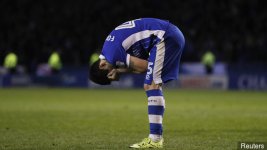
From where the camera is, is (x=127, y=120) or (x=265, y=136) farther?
(x=127, y=120)

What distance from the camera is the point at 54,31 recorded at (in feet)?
115

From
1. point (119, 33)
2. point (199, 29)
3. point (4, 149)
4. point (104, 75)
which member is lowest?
point (4, 149)

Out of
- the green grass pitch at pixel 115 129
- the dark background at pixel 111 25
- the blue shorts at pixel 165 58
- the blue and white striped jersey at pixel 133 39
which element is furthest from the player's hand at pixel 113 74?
the dark background at pixel 111 25

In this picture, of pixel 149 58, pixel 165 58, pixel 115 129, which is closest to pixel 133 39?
pixel 149 58

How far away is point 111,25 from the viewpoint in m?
33.9

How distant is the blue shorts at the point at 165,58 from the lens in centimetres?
772

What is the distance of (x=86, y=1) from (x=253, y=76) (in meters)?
11.4

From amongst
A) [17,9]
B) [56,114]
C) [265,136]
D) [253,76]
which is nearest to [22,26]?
[17,9]

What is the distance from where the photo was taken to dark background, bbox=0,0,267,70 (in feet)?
104

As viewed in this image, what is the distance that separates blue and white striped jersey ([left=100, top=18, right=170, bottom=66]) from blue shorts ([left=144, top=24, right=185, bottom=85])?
91mm

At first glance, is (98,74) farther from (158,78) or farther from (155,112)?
(155,112)

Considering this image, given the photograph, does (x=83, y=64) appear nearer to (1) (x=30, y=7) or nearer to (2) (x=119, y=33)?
(1) (x=30, y=7)

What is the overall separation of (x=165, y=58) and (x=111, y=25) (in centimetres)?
2630

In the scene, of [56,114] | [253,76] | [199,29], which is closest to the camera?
[56,114]
